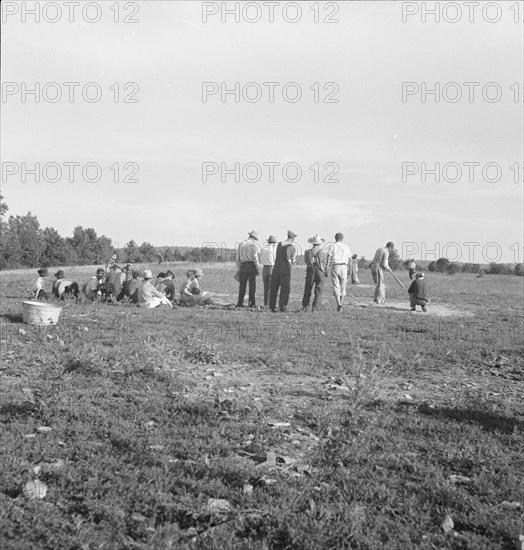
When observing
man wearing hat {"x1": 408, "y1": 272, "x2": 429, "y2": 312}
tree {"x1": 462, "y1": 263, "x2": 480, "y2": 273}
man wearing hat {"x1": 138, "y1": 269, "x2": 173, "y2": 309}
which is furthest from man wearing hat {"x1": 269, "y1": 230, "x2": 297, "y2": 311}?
tree {"x1": 462, "y1": 263, "x2": 480, "y2": 273}

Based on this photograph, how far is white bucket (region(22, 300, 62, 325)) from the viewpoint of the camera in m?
10.3

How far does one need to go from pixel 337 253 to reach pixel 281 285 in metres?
1.56

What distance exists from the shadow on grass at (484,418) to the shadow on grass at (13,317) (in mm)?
8301

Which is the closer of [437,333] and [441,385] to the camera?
[441,385]

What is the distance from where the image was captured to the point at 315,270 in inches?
546

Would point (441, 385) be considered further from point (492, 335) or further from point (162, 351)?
point (492, 335)

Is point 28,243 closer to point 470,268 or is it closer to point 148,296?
point 470,268

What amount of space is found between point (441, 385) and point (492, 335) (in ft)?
15.4

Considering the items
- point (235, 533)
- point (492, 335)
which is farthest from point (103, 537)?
point (492, 335)

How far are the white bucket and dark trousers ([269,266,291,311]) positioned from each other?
5.44 m

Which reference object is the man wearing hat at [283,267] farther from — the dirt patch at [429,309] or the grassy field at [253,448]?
the grassy field at [253,448]

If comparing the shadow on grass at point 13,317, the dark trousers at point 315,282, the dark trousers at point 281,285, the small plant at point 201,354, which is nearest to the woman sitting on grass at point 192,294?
the dark trousers at point 281,285

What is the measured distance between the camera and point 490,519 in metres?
3.57

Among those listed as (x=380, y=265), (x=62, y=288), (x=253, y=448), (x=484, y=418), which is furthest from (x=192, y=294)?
(x=253, y=448)
